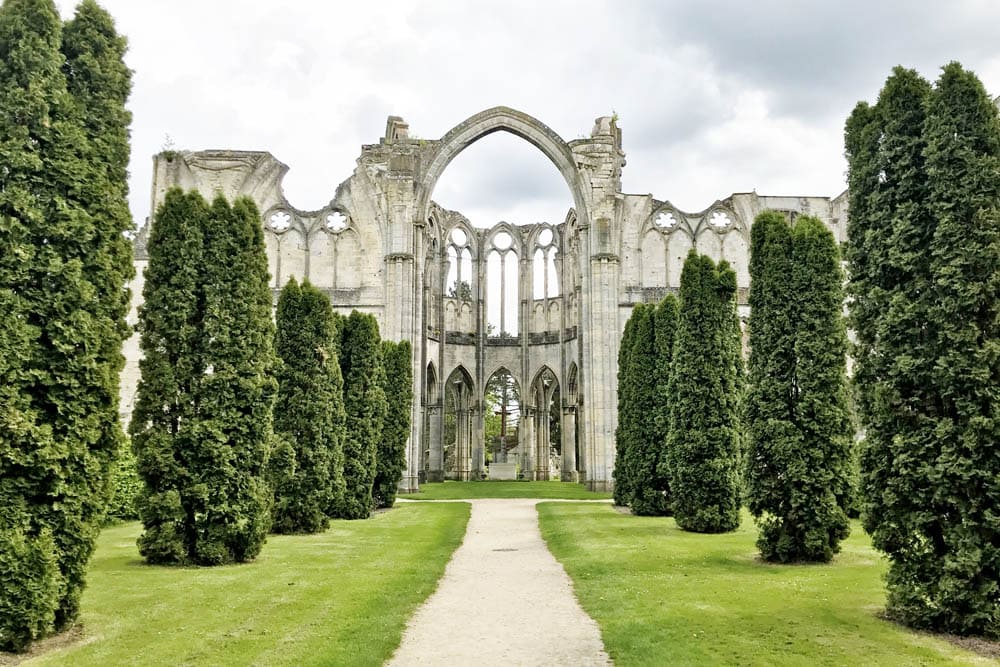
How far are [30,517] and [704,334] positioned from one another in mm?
12139

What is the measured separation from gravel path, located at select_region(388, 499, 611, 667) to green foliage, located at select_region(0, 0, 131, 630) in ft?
10.2

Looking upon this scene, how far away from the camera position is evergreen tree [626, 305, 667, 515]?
62.1 feet

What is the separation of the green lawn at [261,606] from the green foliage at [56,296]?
78 centimetres

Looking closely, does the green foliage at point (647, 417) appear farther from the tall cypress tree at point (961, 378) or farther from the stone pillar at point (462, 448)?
the stone pillar at point (462, 448)

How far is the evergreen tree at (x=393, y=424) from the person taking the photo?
2225 centimetres

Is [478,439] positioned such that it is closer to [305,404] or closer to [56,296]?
[305,404]

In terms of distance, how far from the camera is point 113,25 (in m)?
7.87

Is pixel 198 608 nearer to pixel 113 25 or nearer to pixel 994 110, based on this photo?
pixel 113 25

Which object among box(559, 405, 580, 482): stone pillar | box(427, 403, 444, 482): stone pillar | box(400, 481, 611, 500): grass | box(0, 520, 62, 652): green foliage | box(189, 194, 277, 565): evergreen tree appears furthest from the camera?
box(559, 405, 580, 482): stone pillar

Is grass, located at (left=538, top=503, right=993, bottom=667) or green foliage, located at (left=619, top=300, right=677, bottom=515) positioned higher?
green foliage, located at (left=619, top=300, right=677, bottom=515)

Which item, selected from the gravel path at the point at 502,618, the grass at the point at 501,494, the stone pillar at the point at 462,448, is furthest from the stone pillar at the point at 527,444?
the gravel path at the point at 502,618

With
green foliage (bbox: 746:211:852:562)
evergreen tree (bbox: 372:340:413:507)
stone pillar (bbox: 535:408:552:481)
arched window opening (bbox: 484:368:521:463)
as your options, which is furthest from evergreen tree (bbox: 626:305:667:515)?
arched window opening (bbox: 484:368:521:463)

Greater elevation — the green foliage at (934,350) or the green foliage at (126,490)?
the green foliage at (934,350)

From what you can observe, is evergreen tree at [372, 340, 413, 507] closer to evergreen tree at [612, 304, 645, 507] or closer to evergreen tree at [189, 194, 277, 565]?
evergreen tree at [612, 304, 645, 507]
